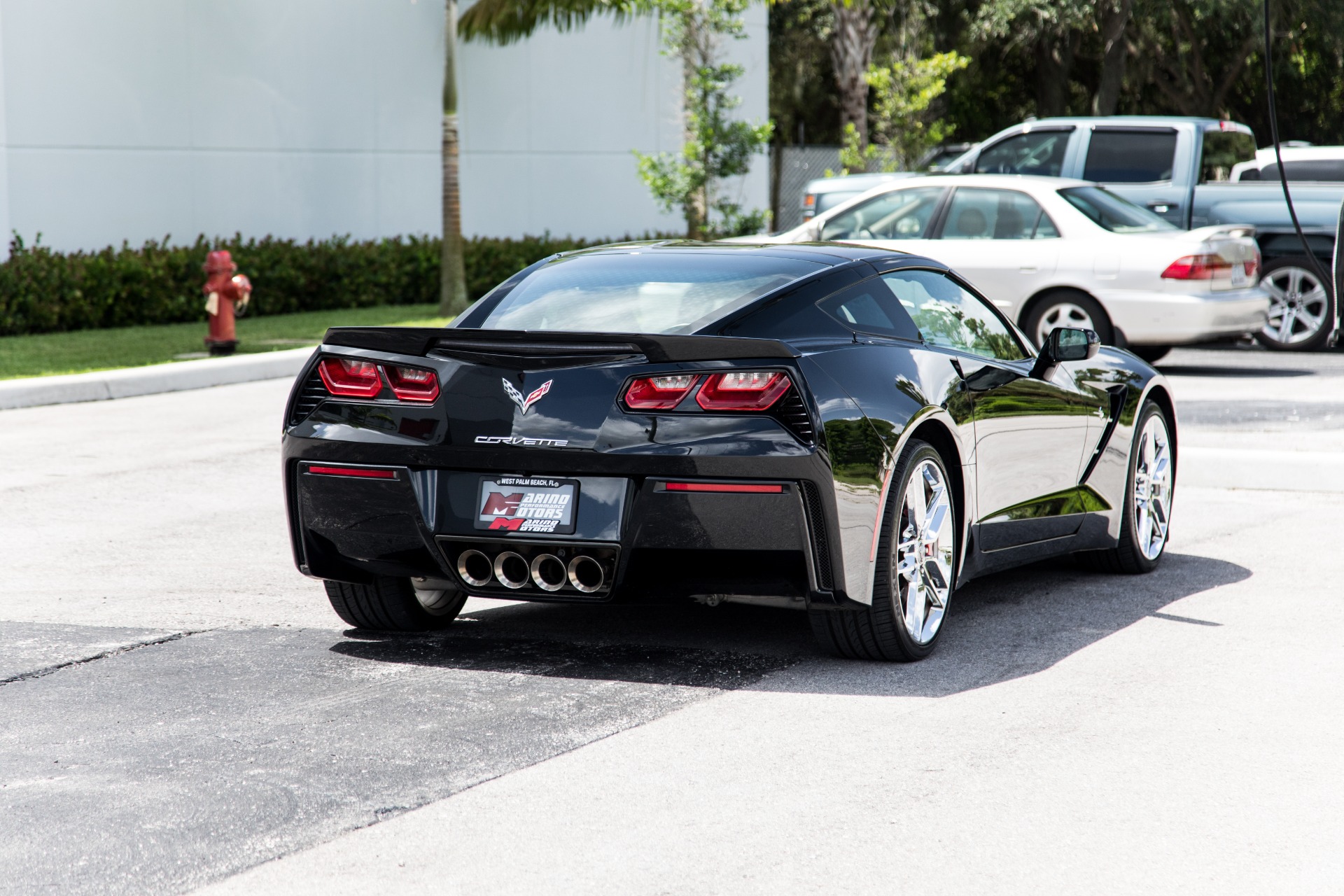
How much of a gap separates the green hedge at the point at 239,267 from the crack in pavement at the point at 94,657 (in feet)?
41.4

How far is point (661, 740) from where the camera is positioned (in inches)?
191

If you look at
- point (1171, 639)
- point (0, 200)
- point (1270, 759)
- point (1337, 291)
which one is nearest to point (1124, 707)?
point (1270, 759)

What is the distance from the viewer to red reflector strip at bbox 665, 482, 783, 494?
5234mm

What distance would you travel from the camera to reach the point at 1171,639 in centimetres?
621

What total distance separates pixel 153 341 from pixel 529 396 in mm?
13062

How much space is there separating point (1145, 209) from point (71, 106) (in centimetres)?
1147

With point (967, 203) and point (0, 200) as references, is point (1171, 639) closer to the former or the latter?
point (967, 203)

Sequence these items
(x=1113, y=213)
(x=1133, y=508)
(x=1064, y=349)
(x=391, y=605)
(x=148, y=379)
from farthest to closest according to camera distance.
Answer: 1. (x=1113, y=213)
2. (x=148, y=379)
3. (x=1133, y=508)
4. (x=1064, y=349)
5. (x=391, y=605)

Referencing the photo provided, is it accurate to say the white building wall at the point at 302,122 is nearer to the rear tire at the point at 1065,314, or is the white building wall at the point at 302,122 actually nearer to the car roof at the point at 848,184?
the car roof at the point at 848,184

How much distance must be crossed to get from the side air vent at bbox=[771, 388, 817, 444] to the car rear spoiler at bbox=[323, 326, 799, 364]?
0.13 meters

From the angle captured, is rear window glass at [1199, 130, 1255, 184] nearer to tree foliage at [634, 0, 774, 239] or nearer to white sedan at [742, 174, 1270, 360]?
white sedan at [742, 174, 1270, 360]

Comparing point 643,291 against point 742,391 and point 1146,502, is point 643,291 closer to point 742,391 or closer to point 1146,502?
point 742,391

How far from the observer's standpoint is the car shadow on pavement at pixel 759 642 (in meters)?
5.59

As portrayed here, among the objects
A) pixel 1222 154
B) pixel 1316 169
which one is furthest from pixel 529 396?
pixel 1316 169
